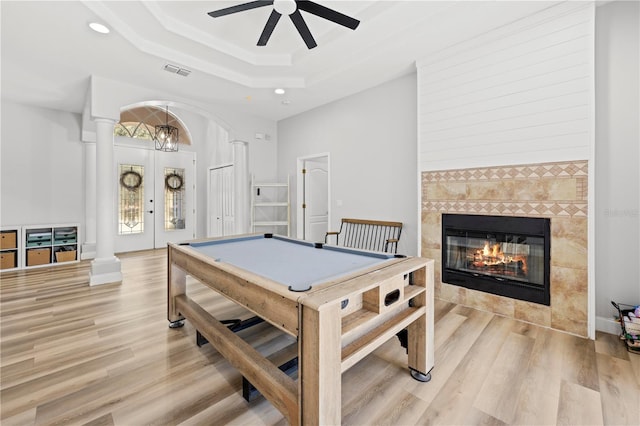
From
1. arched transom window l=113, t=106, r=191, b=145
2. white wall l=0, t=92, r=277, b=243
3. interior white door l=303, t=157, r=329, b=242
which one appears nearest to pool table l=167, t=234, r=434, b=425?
interior white door l=303, t=157, r=329, b=242

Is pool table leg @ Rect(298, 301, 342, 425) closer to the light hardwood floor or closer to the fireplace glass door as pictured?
the light hardwood floor

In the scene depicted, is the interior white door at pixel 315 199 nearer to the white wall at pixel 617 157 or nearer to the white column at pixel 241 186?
the white column at pixel 241 186

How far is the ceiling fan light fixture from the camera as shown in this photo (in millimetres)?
2225

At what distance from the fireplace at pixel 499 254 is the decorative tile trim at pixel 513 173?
41cm

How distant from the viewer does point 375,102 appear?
4148mm

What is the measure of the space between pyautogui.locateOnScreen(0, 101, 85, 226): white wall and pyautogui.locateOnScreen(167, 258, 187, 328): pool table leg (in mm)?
4601

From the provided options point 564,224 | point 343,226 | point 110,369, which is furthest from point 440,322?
point 110,369

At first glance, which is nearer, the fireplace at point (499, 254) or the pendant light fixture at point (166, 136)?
the fireplace at point (499, 254)

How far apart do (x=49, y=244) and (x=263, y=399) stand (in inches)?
223

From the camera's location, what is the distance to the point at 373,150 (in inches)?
165

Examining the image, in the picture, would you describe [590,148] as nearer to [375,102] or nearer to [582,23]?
[582,23]

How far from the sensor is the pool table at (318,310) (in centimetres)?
116

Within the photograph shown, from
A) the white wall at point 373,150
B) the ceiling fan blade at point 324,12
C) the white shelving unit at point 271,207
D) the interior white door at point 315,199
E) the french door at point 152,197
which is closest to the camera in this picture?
the ceiling fan blade at point 324,12

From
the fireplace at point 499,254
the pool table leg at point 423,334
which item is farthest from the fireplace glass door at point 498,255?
the pool table leg at point 423,334
